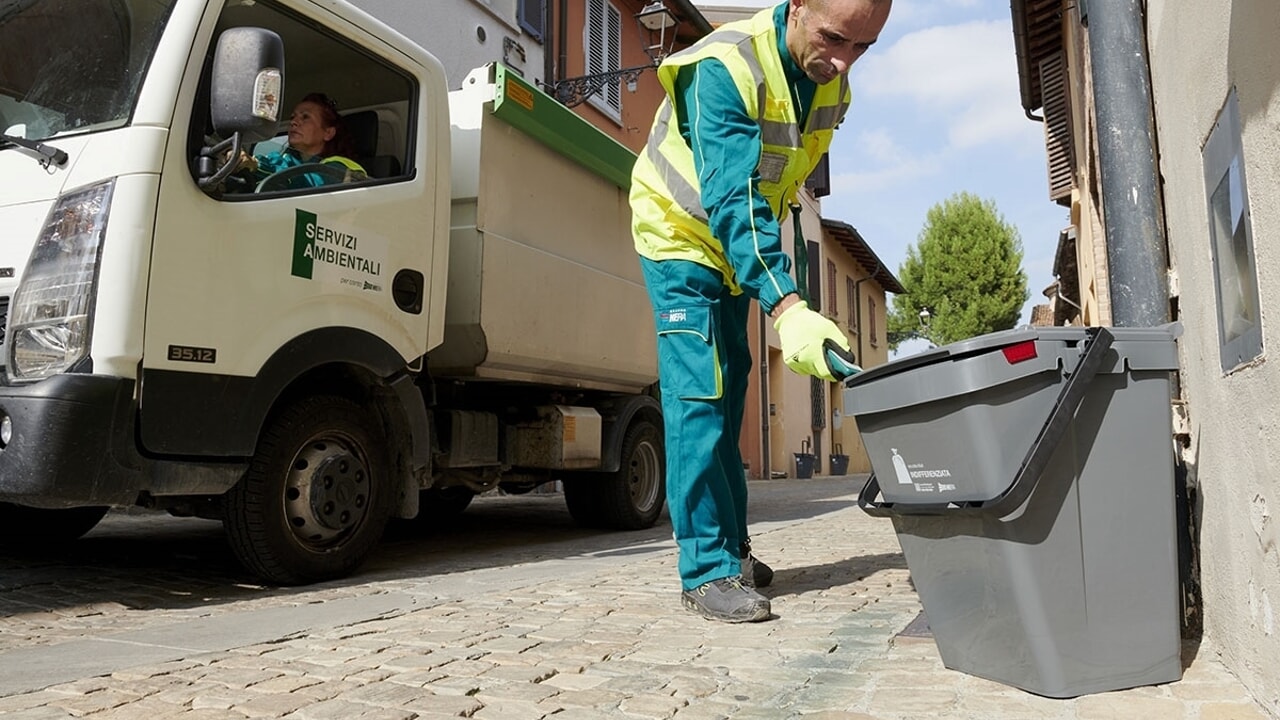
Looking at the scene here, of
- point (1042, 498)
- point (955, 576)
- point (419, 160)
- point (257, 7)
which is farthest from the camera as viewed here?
point (419, 160)

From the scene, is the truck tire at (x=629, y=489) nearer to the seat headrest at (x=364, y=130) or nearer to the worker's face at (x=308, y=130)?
the seat headrest at (x=364, y=130)

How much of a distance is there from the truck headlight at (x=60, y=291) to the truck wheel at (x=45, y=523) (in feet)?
5.32

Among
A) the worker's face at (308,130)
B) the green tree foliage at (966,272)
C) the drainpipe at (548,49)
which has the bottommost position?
the worker's face at (308,130)

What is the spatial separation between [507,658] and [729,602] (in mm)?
720

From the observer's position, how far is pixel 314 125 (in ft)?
14.1

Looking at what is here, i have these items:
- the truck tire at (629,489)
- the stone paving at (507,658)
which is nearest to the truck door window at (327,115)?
the stone paving at (507,658)

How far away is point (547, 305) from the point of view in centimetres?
534

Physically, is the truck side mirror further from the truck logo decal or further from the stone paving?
the stone paving

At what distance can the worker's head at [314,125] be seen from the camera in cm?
424

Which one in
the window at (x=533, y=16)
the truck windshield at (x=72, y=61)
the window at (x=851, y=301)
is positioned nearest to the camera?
the truck windshield at (x=72, y=61)

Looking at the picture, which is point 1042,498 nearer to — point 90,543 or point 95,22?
point 95,22

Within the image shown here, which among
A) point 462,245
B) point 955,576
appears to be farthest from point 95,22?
point 955,576

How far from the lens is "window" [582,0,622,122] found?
13188 mm

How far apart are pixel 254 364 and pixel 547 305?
2.00 m
